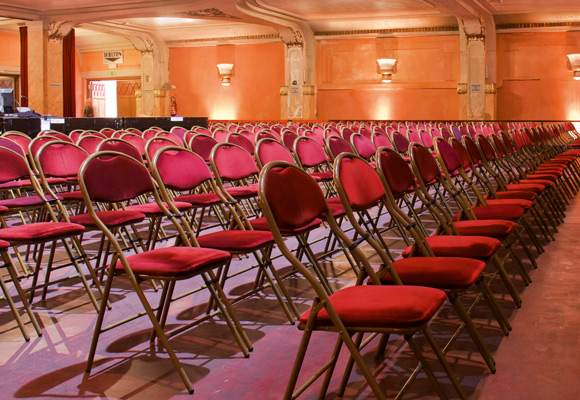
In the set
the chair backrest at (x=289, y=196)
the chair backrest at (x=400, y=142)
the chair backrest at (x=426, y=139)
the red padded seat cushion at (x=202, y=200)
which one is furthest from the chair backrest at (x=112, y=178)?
the chair backrest at (x=426, y=139)

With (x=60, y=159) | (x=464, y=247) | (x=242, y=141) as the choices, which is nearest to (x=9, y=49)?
(x=242, y=141)

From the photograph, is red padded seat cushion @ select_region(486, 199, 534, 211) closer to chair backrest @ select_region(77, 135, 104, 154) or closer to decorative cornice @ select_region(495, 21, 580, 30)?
chair backrest @ select_region(77, 135, 104, 154)

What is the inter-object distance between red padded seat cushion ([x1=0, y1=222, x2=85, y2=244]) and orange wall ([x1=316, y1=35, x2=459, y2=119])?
17.0 metres

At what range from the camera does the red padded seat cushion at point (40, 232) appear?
3170 millimetres

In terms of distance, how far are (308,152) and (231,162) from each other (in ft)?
4.62

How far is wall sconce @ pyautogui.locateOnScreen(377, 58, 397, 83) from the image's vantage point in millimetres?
19031

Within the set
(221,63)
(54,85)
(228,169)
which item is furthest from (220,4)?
(228,169)

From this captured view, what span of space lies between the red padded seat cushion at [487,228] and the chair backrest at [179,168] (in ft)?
5.06

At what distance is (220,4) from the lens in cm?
1504

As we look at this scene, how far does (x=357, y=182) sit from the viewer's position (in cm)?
282

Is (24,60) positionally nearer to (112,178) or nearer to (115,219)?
(115,219)

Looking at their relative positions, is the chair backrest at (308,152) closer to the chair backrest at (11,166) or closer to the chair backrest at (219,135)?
the chair backrest at (11,166)

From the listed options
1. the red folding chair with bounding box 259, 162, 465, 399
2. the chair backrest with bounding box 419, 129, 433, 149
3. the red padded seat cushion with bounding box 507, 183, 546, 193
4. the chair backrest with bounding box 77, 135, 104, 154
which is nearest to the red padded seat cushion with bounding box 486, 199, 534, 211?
the red padded seat cushion with bounding box 507, 183, 546, 193

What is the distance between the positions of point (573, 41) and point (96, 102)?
1636 cm
